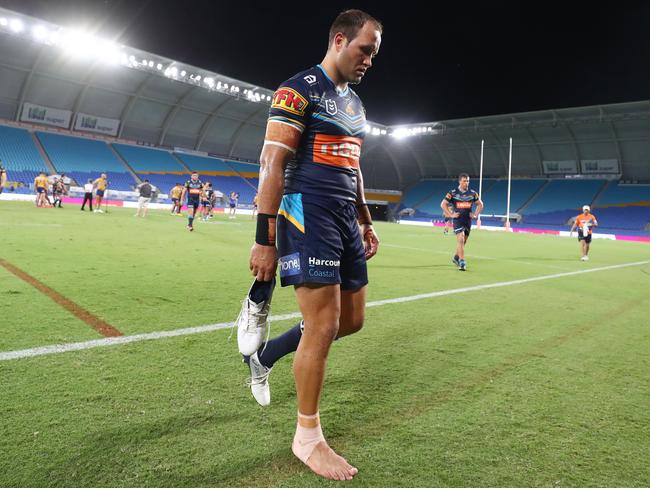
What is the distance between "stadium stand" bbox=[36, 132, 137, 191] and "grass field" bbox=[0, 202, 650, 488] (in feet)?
116

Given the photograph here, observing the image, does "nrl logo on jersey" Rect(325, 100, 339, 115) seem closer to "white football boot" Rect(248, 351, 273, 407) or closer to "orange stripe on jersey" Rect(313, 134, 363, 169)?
"orange stripe on jersey" Rect(313, 134, 363, 169)

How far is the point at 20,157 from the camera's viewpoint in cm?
3459

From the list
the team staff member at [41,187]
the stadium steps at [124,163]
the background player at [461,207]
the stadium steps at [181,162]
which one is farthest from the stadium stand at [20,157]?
the background player at [461,207]

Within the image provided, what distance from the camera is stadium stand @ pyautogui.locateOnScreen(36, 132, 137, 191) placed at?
36469 mm

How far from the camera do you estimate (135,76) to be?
3625cm

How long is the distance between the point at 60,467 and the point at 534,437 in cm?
221

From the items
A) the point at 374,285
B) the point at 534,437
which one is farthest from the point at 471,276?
the point at 534,437

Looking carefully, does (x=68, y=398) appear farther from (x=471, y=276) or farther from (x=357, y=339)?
(x=471, y=276)

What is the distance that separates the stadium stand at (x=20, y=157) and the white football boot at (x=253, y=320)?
3502cm

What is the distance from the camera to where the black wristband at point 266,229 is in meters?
2.03

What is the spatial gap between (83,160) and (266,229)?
137 feet

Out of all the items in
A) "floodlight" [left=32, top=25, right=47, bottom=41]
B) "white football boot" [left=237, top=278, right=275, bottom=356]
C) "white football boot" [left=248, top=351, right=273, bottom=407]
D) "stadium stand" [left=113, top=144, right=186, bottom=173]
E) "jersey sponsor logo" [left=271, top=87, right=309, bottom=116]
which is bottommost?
"white football boot" [left=248, top=351, right=273, bottom=407]

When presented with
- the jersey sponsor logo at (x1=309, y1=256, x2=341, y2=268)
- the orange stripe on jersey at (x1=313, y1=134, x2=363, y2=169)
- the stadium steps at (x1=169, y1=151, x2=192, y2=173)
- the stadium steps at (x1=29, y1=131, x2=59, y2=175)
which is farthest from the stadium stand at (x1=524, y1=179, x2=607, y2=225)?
the jersey sponsor logo at (x1=309, y1=256, x2=341, y2=268)

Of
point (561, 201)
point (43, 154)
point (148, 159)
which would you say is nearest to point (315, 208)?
point (43, 154)
